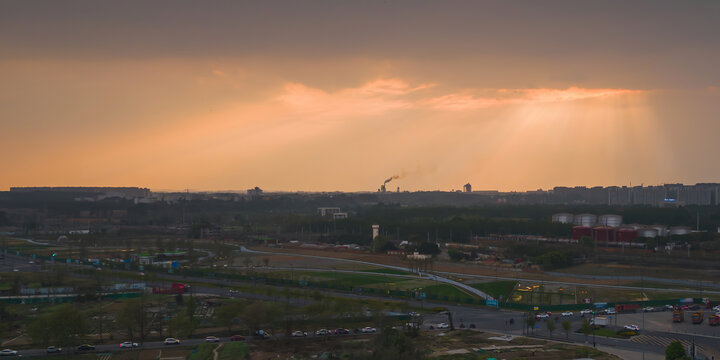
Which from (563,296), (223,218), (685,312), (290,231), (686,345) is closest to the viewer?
(686,345)

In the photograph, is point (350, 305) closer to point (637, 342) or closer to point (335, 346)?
point (335, 346)

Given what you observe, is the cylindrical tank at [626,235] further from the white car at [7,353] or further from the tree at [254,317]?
the white car at [7,353]

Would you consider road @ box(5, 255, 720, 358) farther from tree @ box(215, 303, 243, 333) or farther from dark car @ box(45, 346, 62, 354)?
tree @ box(215, 303, 243, 333)

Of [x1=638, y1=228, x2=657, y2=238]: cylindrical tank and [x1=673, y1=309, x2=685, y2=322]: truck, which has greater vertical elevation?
[x1=638, y1=228, x2=657, y2=238]: cylindrical tank

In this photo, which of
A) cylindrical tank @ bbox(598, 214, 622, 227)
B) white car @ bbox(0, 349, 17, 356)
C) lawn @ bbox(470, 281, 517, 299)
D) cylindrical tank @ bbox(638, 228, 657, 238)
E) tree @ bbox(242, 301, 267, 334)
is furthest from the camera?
cylindrical tank @ bbox(598, 214, 622, 227)

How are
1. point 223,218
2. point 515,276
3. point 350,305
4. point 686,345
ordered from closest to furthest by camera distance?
point 686,345 → point 350,305 → point 515,276 → point 223,218

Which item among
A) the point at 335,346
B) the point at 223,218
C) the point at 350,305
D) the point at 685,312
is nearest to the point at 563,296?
the point at 685,312

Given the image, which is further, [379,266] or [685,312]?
[379,266]

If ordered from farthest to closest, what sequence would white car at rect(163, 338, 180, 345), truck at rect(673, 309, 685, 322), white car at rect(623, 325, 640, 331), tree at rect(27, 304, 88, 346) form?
1. truck at rect(673, 309, 685, 322)
2. white car at rect(623, 325, 640, 331)
3. white car at rect(163, 338, 180, 345)
4. tree at rect(27, 304, 88, 346)

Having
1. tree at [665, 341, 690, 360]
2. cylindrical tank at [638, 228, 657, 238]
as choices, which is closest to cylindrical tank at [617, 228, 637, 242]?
cylindrical tank at [638, 228, 657, 238]

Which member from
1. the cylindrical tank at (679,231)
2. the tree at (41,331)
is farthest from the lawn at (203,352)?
the cylindrical tank at (679,231)
